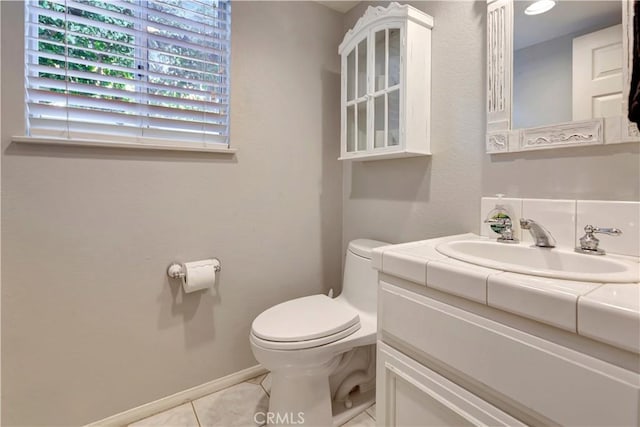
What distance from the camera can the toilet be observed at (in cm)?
113

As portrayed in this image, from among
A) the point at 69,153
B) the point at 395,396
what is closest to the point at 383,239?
→ the point at 395,396

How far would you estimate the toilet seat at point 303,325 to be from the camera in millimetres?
1123

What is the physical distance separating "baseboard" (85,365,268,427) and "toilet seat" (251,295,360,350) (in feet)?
1.71

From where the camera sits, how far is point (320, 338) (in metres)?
1.15

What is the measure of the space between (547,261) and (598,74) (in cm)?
58

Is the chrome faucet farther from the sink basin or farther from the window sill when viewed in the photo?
the window sill

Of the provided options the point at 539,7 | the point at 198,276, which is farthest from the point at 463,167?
the point at 198,276

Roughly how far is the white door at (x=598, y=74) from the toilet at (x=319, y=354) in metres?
0.97

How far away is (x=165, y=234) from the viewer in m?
1.38

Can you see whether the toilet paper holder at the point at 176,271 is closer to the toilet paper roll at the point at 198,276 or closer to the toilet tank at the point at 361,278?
the toilet paper roll at the point at 198,276

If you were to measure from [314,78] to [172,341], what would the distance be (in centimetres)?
161

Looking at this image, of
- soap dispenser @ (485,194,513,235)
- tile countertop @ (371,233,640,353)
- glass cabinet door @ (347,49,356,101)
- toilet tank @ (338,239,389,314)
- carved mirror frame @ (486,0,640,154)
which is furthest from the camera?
glass cabinet door @ (347,49,356,101)

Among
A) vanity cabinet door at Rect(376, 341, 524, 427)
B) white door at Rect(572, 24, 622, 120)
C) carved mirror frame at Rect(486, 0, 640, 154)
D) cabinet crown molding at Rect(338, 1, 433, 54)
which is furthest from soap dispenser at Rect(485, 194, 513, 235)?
cabinet crown molding at Rect(338, 1, 433, 54)

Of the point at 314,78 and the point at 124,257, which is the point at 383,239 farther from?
the point at 124,257
